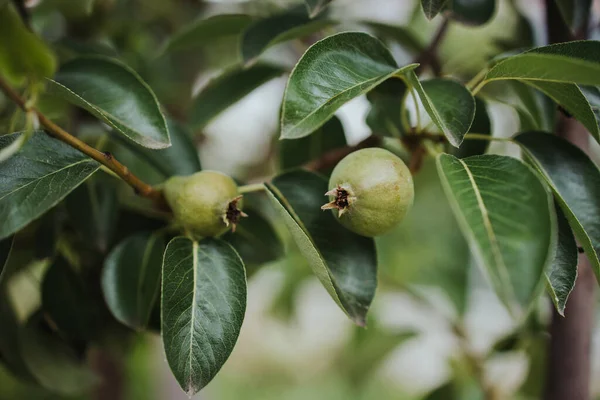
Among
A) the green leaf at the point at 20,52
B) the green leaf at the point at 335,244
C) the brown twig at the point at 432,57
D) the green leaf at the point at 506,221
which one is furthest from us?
the brown twig at the point at 432,57

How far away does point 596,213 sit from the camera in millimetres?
523

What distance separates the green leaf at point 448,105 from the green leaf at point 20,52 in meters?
0.33

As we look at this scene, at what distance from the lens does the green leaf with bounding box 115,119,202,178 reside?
0.68 m

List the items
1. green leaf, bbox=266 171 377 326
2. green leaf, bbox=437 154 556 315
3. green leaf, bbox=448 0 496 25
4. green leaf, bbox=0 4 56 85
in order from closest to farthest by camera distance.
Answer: green leaf, bbox=437 154 556 315, green leaf, bbox=0 4 56 85, green leaf, bbox=266 171 377 326, green leaf, bbox=448 0 496 25

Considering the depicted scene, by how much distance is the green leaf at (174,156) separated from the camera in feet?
2.24

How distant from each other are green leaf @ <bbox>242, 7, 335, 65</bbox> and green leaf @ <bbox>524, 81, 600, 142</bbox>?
0.88 feet

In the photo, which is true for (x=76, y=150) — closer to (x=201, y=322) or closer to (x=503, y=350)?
(x=201, y=322)

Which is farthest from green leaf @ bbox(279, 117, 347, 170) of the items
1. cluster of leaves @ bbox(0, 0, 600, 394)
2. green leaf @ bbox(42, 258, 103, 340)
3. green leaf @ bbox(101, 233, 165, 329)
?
green leaf @ bbox(42, 258, 103, 340)

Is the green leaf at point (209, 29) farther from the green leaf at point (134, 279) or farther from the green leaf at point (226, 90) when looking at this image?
the green leaf at point (134, 279)

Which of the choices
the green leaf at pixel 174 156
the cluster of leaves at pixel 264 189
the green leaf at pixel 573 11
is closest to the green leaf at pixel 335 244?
the cluster of leaves at pixel 264 189

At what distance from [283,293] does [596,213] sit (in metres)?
0.88

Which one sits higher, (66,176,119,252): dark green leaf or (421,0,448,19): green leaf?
(421,0,448,19): green leaf

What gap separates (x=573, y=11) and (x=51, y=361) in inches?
30.9

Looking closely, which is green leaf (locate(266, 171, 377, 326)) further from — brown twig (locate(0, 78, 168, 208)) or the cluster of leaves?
brown twig (locate(0, 78, 168, 208))
